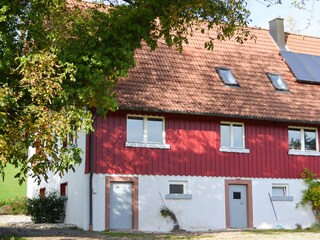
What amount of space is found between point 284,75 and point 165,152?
815 centimetres

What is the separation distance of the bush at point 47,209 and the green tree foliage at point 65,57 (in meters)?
9.38

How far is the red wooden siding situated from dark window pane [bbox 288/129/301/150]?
0.36 meters

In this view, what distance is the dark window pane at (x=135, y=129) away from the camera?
2252cm

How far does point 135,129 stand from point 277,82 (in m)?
8.08

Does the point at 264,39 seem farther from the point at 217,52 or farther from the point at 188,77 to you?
the point at 188,77

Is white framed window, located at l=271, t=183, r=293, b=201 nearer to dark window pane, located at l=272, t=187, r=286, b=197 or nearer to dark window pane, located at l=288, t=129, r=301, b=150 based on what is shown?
dark window pane, located at l=272, t=187, r=286, b=197

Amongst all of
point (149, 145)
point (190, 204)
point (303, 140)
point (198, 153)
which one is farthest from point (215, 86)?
point (190, 204)

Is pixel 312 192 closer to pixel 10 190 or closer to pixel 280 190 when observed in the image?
pixel 280 190

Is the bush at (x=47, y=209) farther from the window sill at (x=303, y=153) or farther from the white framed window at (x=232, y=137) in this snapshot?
the window sill at (x=303, y=153)

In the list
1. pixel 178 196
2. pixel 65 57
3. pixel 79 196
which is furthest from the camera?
pixel 178 196

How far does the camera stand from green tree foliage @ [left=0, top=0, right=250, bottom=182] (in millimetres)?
13180

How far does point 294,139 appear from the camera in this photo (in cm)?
2569

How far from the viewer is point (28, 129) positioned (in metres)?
13.2

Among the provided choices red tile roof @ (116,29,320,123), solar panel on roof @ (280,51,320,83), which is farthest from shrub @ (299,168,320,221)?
solar panel on roof @ (280,51,320,83)
